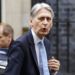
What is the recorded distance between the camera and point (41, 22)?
3660 mm

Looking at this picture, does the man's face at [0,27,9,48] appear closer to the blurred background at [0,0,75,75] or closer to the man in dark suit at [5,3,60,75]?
the man in dark suit at [5,3,60,75]

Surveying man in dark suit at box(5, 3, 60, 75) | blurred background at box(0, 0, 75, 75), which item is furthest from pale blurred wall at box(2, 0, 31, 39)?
man in dark suit at box(5, 3, 60, 75)

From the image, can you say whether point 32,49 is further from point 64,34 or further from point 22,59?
point 64,34

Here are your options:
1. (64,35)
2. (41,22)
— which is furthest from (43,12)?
(64,35)

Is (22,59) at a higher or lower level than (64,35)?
higher

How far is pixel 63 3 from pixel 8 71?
6.25 m

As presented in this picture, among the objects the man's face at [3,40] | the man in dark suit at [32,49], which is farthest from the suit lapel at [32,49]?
the man's face at [3,40]

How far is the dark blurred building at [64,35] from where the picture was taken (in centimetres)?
966

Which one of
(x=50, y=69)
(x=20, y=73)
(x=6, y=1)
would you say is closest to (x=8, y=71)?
(x=20, y=73)

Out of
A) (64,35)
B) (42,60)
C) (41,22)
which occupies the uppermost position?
(41,22)

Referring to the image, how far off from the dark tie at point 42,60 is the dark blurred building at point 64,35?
5925 mm

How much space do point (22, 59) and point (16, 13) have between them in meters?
5.86

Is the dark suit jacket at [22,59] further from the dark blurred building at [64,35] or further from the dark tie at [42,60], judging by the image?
the dark blurred building at [64,35]

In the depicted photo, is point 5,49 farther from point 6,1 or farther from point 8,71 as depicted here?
point 6,1
